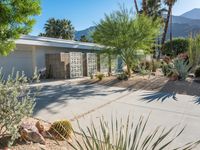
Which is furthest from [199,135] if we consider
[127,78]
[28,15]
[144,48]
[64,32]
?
[64,32]

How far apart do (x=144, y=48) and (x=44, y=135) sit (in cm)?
1242

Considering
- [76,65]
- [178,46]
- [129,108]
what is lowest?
[129,108]

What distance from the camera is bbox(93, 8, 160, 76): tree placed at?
49.5 feet

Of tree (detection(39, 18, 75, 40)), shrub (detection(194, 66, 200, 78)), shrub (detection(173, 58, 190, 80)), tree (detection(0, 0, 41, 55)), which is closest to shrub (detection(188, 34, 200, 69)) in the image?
shrub (detection(194, 66, 200, 78))

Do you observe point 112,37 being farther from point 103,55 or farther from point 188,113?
point 188,113

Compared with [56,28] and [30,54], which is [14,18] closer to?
[30,54]

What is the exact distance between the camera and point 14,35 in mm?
5730

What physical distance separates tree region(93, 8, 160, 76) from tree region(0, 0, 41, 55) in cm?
995

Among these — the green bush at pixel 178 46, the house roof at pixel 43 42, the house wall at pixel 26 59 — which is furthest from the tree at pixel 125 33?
the green bush at pixel 178 46

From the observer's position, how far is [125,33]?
594 inches

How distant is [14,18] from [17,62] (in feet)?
40.0

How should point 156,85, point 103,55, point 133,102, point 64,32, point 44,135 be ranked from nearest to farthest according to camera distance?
point 44,135
point 133,102
point 156,85
point 103,55
point 64,32

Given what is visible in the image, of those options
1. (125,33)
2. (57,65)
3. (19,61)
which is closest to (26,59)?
(19,61)

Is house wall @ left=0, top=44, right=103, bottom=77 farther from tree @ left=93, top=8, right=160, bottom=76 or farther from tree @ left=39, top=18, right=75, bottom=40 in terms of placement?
tree @ left=39, top=18, right=75, bottom=40
